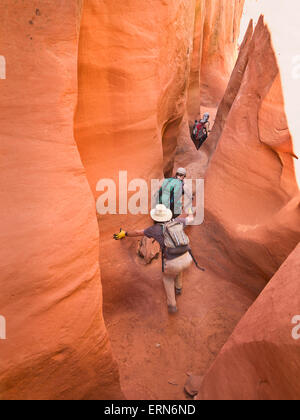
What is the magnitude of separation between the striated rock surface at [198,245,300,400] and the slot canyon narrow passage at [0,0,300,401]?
→ 12 mm

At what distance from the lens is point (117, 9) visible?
3.73 m

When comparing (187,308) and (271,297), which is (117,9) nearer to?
(271,297)

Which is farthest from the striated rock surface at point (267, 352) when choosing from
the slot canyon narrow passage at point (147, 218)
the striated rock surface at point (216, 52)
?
the striated rock surface at point (216, 52)

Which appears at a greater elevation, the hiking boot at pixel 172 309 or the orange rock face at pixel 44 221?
the orange rock face at pixel 44 221

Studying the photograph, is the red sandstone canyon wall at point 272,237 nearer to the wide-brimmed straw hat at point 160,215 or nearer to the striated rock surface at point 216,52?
the wide-brimmed straw hat at point 160,215

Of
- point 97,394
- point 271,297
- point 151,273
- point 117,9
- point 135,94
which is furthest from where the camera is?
point 151,273

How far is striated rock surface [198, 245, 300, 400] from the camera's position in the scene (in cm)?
199

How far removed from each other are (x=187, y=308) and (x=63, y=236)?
8.60ft

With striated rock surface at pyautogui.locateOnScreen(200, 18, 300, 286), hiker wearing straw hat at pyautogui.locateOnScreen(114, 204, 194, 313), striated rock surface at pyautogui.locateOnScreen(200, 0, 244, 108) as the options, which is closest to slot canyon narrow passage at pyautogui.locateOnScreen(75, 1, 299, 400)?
striated rock surface at pyautogui.locateOnScreen(200, 18, 300, 286)

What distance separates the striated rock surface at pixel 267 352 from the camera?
1986 millimetres

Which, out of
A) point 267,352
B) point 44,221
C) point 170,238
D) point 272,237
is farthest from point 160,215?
point 267,352

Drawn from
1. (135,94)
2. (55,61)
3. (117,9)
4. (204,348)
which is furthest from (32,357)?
(117,9)

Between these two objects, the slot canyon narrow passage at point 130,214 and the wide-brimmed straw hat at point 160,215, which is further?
the wide-brimmed straw hat at point 160,215

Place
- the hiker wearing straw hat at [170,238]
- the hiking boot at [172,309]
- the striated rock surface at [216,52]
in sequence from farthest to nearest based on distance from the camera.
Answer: the striated rock surface at [216,52]
the hiking boot at [172,309]
the hiker wearing straw hat at [170,238]
